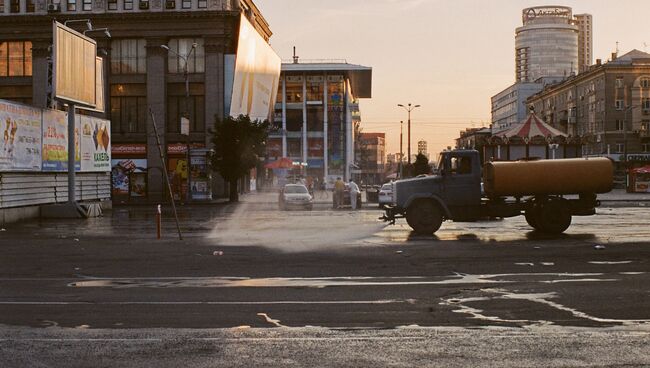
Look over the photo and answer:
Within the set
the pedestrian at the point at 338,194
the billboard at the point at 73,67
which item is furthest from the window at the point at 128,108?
the billboard at the point at 73,67

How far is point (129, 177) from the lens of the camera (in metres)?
61.8

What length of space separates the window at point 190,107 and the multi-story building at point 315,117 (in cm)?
4536

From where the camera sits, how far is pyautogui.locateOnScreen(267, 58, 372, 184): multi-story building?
358ft

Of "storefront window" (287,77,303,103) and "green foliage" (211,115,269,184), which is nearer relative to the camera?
"green foliage" (211,115,269,184)

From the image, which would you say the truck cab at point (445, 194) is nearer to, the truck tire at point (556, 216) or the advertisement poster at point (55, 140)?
the truck tire at point (556, 216)

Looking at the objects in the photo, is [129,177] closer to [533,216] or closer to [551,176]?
[533,216]

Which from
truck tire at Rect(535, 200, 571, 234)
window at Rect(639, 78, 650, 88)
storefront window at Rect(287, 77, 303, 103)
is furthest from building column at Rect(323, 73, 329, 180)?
truck tire at Rect(535, 200, 571, 234)

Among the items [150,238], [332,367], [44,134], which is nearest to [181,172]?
[44,134]

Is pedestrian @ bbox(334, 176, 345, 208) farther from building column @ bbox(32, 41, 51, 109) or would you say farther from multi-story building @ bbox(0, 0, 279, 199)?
building column @ bbox(32, 41, 51, 109)

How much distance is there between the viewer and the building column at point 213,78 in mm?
62562

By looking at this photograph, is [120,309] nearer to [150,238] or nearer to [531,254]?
[531,254]

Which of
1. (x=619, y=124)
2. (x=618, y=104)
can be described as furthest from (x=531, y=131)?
(x=619, y=124)

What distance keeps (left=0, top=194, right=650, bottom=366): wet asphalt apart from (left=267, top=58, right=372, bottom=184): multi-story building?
290 feet

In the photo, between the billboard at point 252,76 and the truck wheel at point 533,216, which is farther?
the billboard at point 252,76
